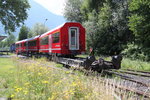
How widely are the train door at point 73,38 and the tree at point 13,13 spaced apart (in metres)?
26.8

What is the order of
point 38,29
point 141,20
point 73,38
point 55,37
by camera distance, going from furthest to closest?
point 38,29 → point 141,20 → point 55,37 → point 73,38

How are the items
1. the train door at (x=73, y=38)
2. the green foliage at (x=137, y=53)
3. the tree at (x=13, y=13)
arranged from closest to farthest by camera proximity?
the train door at (x=73, y=38) < the green foliage at (x=137, y=53) < the tree at (x=13, y=13)

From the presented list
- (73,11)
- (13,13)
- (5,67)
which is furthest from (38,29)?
(5,67)

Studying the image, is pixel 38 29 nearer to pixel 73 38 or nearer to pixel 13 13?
pixel 13 13

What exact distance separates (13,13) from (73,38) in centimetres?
2861

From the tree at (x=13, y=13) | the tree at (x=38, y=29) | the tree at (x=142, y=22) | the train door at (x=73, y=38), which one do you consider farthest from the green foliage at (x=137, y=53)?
the tree at (x=38, y=29)

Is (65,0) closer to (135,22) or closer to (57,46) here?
(135,22)

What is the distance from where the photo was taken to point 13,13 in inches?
1521

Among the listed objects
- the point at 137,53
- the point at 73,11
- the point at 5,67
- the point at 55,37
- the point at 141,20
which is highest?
the point at 73,11

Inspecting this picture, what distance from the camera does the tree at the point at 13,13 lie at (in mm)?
37156

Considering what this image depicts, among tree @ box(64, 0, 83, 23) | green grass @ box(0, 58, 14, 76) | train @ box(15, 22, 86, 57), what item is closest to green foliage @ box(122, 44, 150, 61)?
train @ box(15, 22, 86, 57)

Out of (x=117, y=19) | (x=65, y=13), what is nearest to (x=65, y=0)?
(x=65, y=13)

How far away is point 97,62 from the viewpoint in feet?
29.8

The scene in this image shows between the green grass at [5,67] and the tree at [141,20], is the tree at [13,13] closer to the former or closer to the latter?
the green grass at [5,67]
